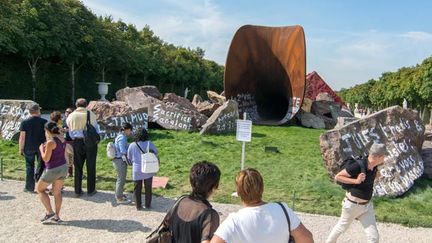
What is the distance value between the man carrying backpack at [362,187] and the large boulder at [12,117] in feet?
31.8

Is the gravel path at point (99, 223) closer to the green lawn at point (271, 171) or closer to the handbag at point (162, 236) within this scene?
the green lawn at point (271, 171)

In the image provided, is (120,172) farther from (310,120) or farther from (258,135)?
(310,120)

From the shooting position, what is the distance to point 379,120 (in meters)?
8.65

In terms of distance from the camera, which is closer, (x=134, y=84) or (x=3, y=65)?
(x=3, y=65)

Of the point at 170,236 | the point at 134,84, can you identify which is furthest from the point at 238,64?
the point at 134,84

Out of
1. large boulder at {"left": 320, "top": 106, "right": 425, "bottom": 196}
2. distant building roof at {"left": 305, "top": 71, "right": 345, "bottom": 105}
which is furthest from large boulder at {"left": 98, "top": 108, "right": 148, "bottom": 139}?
distant building roof at {"left": 305, "top": 71, "right": 345, "bottom": 105}

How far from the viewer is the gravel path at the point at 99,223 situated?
5.59 meters

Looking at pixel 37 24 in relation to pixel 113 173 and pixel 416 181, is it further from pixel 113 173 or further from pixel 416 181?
pixel 416 181

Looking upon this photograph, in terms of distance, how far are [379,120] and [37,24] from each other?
58.3 feet

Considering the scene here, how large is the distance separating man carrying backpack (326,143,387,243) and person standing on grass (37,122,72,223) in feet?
11.7

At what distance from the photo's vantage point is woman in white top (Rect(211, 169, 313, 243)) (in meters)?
2.67

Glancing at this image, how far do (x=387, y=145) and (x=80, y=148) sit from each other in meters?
5.50

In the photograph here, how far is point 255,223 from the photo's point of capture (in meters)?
2.69

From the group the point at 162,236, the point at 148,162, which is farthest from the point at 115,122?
the point at 162,236
